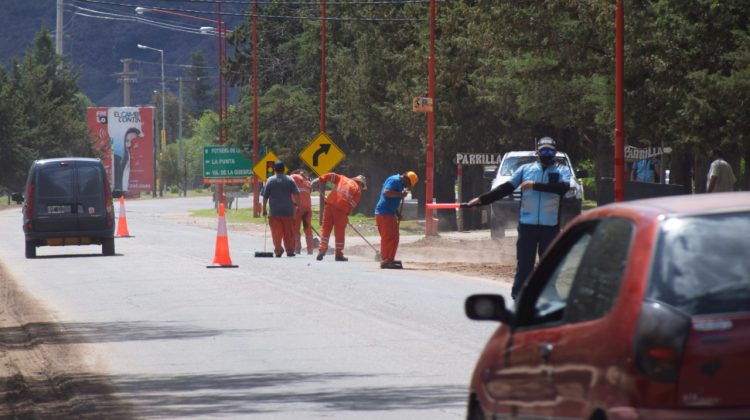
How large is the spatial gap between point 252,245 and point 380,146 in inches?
674

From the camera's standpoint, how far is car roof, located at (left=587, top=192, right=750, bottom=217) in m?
5.63

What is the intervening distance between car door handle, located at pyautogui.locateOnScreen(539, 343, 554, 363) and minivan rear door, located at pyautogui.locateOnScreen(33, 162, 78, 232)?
26.1m

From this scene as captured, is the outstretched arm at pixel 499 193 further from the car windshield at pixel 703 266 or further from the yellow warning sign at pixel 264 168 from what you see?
the yellow warning sign at pixel 264 168

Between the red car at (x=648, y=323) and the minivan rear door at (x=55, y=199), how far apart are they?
2578 cm

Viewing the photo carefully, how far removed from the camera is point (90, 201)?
1246 inches

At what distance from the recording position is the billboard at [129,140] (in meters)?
126

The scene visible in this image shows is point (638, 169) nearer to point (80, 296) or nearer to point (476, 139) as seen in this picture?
point (476, 139)

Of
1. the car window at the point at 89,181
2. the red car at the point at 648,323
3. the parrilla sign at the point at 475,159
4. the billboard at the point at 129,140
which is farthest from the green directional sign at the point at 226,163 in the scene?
the red car at the point at 648,323

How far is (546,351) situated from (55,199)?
26.4 m

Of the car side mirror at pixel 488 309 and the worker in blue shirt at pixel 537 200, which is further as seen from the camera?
the worker in blue shirt at pixel 537 200

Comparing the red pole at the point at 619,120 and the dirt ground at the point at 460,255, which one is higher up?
the red pole at the point at 619,120

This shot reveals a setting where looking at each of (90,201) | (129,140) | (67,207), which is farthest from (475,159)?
(129,140)

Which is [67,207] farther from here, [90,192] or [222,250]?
[222,250]

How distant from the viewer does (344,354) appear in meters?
13.5
